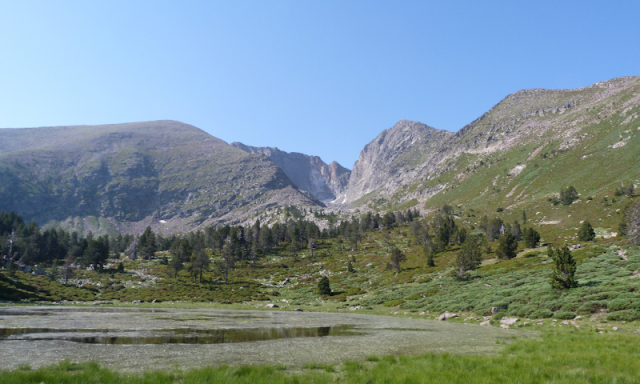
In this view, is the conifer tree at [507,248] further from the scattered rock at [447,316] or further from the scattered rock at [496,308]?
the scattered rock at [447,316]

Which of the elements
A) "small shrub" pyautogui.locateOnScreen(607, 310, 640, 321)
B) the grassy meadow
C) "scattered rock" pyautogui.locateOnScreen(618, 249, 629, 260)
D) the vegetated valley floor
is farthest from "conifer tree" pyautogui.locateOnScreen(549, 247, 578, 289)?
the grassy meadow

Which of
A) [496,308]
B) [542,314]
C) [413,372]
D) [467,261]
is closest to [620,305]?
[542,314]

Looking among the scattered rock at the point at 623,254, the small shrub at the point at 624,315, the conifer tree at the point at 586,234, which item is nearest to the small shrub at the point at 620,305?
the small shrub at the point at 624,315

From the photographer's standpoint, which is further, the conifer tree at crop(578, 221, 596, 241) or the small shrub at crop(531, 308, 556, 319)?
the conifer tree at crop(578, 221, 596, 241)

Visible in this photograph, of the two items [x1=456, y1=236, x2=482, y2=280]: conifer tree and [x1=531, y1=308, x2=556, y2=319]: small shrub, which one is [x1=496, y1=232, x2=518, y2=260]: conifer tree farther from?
[x1=531, y1=308, x2=556, y2=319]: small shrub

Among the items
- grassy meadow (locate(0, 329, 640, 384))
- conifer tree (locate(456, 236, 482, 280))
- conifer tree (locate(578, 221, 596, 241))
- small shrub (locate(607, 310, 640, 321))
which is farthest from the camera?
conifer tree (locate(578, 221, 596, 241))

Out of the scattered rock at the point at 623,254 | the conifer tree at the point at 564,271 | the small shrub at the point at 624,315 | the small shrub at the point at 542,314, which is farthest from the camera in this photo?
the scattered rock at the point at 623,254

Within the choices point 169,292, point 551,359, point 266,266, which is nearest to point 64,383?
point 551,359

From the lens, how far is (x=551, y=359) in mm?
14328

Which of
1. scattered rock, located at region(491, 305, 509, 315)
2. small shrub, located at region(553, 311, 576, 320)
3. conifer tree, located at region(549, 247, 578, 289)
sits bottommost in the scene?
scattered rock, located at region(491, 305, 509, 315)

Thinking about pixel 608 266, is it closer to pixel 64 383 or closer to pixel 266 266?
pixel 64 383

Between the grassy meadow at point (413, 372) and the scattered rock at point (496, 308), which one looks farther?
the scattered rock at point (496, 308)

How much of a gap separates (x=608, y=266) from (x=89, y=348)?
67683 millimetres

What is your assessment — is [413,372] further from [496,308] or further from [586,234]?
[586,234]
